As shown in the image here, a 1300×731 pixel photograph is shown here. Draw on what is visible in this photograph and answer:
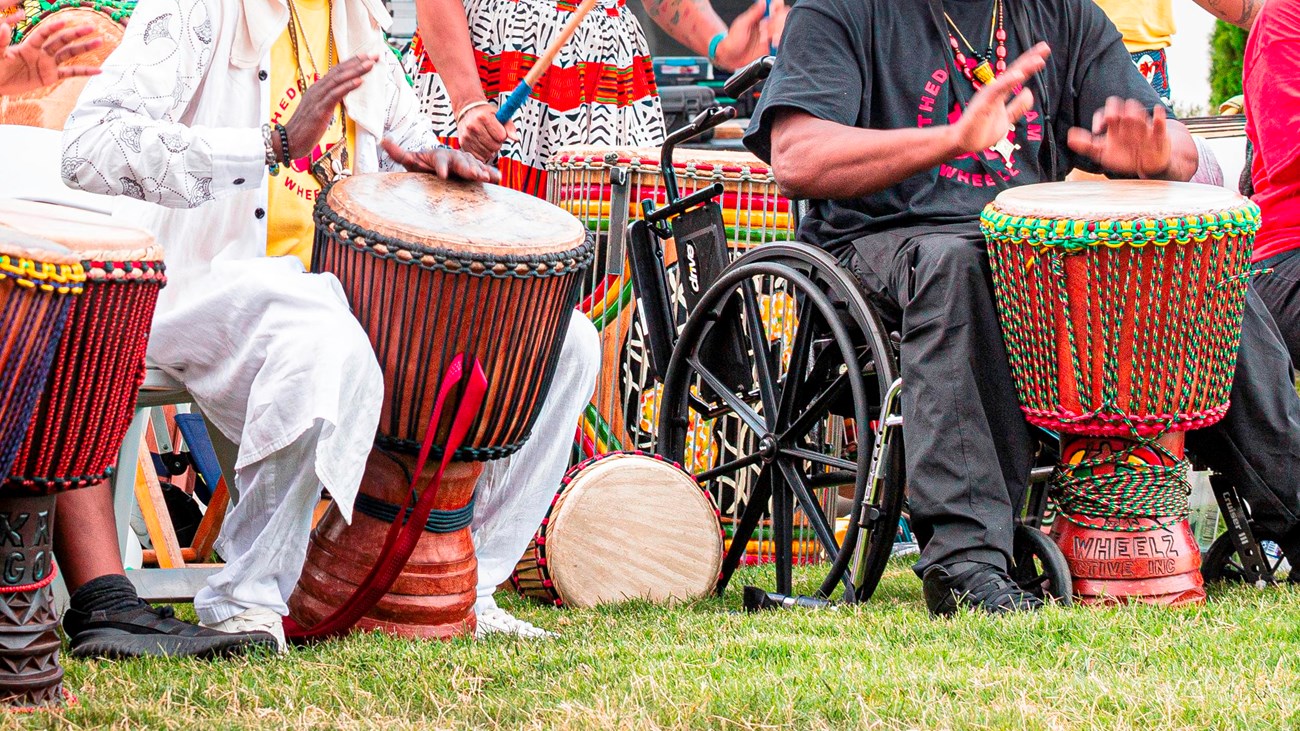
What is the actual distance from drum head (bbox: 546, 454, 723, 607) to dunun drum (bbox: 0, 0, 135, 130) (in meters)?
1.57

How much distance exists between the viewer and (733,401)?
353 cm

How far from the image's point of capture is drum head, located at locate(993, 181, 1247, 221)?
2881mm

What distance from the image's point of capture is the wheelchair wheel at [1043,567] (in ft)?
9.56

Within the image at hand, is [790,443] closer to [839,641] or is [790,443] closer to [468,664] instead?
[839,641]

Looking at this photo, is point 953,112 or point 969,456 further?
point 953,112

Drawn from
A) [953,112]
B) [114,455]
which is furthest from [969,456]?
[114,455]

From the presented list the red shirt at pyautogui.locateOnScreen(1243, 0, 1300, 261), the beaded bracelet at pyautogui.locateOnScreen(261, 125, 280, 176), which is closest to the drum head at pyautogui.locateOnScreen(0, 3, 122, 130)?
the beaded bracelet at pyautogui.locateOnScreen(261, 125, 280, 176)

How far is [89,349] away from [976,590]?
1594 mm

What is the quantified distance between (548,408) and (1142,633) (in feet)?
4.04

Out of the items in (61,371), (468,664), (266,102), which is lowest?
(468,664)

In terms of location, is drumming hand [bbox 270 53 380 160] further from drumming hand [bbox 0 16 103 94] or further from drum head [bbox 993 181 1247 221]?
drum head [bbox 993 181 1247 221]

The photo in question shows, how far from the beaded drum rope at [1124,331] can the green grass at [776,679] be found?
0.32 meters

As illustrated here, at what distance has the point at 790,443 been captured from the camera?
130 inches

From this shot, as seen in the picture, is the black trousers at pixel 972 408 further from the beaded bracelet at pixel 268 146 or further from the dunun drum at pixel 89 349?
the dunun drum at pixel 89 349
